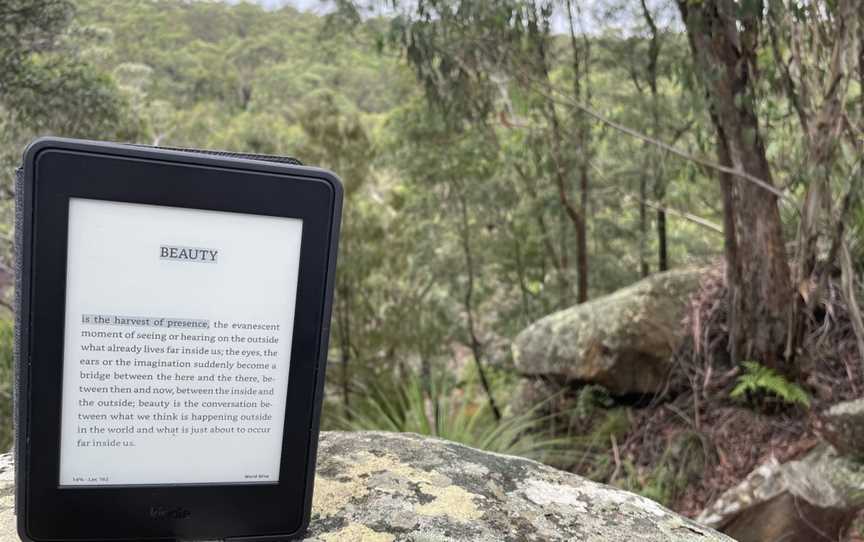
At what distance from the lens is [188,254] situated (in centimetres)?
78

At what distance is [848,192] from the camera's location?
111 inches

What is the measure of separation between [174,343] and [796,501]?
2.65 meters

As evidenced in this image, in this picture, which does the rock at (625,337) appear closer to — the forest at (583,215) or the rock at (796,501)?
the forest at (583,215)

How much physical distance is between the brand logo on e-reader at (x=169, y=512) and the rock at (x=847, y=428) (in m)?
2.61

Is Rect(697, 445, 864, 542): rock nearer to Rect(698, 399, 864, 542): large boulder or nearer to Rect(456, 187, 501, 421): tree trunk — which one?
Rect(698, 399, 864, 542): large boulder

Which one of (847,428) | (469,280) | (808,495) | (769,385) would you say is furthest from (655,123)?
(808,495)

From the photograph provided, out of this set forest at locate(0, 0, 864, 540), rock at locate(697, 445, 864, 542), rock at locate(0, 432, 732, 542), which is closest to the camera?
rock at locate(0, 432, 732, 542)

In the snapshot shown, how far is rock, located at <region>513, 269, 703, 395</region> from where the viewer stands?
3.94 meters

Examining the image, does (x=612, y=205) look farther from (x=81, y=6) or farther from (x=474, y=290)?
(x=81, y=6)

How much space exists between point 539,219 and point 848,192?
358 centimetres

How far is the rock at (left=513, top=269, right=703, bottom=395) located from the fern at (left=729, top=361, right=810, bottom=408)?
0.54 meters

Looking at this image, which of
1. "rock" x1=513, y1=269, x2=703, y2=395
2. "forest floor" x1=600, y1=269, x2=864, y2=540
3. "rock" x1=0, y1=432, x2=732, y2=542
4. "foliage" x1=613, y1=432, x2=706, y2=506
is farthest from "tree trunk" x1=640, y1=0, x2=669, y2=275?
"rock" x1=0, y1=432, x2=732, y2=542

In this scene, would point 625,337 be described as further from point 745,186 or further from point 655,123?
point 655,123

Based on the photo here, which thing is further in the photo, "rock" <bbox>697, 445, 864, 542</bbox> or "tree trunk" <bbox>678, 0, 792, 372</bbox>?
"tree trunk" <bbox>678, 0, 792, 372</bbox>
